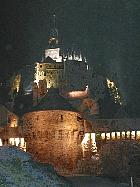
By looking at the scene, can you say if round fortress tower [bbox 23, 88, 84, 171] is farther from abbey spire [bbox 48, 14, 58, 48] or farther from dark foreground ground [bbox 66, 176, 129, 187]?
abbey spire [bbox 48, 14, 58, 48]

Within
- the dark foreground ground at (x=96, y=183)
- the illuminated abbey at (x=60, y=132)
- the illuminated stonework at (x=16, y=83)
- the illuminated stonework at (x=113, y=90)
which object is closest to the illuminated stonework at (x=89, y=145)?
the illuminated abbey at (x=60, y=132)

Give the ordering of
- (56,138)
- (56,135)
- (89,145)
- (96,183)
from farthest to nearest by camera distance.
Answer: (89,145) < (56,135) < (56,138) < (96,183)

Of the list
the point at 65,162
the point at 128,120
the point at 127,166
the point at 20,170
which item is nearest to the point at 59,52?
the point at 128,120

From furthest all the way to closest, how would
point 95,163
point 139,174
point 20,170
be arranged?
1. point 95,163
2. point 139,174
3. point 20,170

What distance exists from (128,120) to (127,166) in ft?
60.3

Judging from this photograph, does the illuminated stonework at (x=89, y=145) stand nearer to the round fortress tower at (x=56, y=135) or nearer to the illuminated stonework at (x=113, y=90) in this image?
the round fortress tower at (x=56, y=135)

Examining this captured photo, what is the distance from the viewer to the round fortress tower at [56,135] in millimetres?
47062

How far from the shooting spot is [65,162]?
1847 inches

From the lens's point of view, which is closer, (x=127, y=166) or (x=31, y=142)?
(x=127, y=166)

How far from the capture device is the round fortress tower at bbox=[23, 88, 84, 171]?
47.1 m

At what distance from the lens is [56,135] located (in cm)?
4753

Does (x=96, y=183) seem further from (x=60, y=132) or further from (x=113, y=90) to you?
(x=113, y=90)

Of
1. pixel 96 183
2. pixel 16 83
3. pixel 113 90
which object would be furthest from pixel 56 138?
pixel 16 83

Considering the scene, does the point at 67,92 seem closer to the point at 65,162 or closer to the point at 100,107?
the point at 100,107
